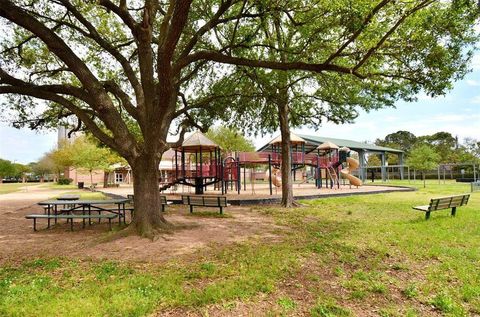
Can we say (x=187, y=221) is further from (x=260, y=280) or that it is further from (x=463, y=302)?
(x=463, y=302)

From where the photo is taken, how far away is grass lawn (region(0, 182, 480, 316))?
4492mm

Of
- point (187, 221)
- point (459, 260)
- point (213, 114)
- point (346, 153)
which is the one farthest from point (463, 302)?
point (346, 153)

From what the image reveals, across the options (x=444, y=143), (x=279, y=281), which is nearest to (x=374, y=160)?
(x=444, y=143)

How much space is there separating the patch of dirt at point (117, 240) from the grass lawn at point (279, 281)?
58 centimetres

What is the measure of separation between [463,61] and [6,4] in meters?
10.5

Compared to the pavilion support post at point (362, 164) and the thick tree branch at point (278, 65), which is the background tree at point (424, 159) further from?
the thick tree branch at point (278, 65)

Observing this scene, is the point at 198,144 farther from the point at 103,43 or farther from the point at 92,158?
the point at 92,158

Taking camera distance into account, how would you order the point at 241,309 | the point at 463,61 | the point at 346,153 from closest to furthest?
the point at 241,309 → the point at 463,61 → the point at 346,153

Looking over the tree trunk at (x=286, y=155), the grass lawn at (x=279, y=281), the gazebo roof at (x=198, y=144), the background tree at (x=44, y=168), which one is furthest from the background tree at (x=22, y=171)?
the grass lawn at (x=279, y=281)

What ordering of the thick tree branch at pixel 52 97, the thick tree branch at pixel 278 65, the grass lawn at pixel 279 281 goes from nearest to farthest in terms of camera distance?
the grass lawn at pixel 279 281
the thick tree branch at pixel 278 65
the thick tree branch at pixel 52 97

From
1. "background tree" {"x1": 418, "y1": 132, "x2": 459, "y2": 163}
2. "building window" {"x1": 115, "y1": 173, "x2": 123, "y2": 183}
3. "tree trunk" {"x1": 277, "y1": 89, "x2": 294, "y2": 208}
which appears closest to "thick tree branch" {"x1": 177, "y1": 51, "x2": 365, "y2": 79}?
"tree trunk" {"x1": 277, "y1": 89, "x2": 294, "y2": 208}

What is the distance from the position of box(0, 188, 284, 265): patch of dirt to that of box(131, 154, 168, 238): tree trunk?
436mm

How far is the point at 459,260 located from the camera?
646 cm

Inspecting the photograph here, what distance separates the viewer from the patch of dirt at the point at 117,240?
7.03 metres
